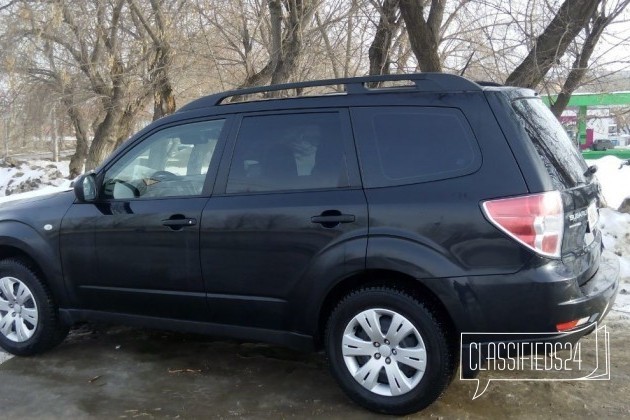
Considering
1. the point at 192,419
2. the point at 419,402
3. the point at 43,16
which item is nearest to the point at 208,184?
the point at 192,419

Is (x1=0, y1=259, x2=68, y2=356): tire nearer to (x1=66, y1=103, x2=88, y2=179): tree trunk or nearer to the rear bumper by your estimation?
the rear bumper

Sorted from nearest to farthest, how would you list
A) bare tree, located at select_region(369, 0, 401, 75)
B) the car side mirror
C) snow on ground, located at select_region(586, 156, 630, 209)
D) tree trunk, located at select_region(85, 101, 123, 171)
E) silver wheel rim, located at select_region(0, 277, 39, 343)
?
the car side mirror < silver wheel rim, located at select_region(0, 277, 39, 343) < bare tree, located at select_region(369, 0, 401, 75) < snow on ground, located at select_region(586, 156, 630, 209) < tree trunk, located at select_region(85, 101, 123, 171)

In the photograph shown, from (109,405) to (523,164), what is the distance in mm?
2914

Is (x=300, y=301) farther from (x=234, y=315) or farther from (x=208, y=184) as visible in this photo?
(x=208, y=184)

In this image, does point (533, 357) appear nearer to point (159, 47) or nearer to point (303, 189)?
point (303, 189)

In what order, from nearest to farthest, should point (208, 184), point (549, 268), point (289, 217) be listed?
point (549, 268), point (289, 217), point (208, 184)

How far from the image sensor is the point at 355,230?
3.68 m

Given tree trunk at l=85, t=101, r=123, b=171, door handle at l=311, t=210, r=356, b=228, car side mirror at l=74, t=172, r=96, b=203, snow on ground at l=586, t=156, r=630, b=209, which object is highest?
tree trunk at l=85, t=101, r=123, b=171

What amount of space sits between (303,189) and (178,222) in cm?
90

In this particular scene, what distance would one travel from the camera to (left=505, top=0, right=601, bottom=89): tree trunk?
8.09 m

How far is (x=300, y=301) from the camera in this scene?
3.88m

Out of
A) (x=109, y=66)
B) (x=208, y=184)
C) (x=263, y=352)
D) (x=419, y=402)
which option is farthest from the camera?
(x=109, y=66)

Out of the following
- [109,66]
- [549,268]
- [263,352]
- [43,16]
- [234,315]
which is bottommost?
[263,352]

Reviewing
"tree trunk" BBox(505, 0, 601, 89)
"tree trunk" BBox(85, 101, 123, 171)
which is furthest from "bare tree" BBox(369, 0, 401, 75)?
"tree trunk" BBox(85, 101, 123, 171)
